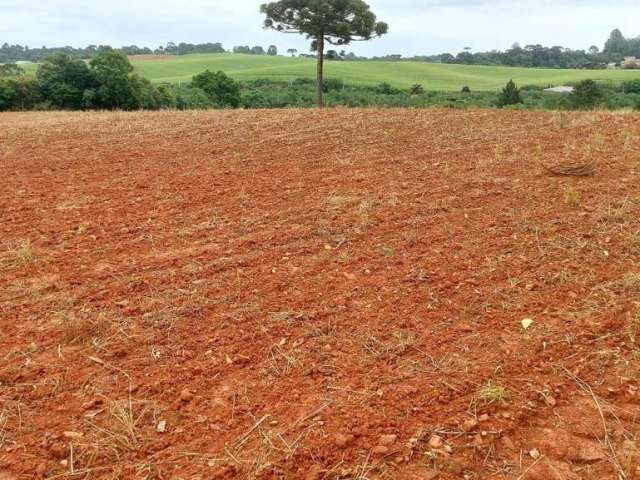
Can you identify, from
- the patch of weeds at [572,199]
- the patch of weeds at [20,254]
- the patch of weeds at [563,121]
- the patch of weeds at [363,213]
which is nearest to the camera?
the patch of weeds at [20,254]

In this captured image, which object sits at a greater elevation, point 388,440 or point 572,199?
point 572,199

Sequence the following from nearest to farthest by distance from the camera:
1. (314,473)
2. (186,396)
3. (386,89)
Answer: (314,473) < (186,396) < (386,89)

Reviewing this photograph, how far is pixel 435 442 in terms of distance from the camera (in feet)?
6.43

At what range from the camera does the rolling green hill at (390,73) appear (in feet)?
171

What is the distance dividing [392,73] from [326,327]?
6184 centimetres

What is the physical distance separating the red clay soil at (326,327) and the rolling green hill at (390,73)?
47691 millimetres

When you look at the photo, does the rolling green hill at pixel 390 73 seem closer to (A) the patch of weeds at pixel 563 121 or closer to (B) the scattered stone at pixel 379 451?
(A) the patch of weeds at pixel 563 121

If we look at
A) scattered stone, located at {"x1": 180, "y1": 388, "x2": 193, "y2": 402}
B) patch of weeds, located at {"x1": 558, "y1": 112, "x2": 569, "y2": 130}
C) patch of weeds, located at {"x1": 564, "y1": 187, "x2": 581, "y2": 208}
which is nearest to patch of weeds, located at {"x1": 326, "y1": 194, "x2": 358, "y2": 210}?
patch of weeds, located at {"x1": 564, "y1": 187, "x2": 581, "y2": 208}

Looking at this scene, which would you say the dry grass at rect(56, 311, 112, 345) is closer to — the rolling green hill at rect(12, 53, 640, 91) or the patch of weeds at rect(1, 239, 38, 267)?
the patch of weeds at rect(1, 239, 38, 267)

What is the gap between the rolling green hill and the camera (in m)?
52.2

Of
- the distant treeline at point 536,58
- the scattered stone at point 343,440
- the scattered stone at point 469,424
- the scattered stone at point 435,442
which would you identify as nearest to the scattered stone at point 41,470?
the scattered stone at point 343,440

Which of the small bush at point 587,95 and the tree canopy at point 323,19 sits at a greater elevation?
the tree canopy at point 323,19

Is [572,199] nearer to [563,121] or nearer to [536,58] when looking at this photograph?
[563,121]

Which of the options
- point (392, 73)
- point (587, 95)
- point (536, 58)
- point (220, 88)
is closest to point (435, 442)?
point (587, 95)
